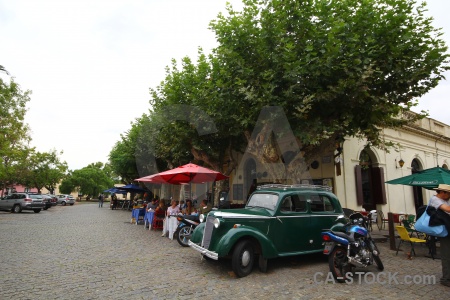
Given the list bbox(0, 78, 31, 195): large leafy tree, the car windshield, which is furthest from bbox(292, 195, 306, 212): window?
bbox(0, 78, 31, 195): large leafy tree

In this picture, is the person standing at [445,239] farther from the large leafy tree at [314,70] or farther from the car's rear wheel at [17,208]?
the car's rear wheel at [17,208]

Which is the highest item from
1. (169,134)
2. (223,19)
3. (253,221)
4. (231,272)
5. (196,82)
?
Result: (223,19)

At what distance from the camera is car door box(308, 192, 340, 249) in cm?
672

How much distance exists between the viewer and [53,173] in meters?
43.7

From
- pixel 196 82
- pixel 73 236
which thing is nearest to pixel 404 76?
pixel 196 82

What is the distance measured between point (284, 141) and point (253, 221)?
6.25 m

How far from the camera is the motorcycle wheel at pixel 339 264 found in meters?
5.46

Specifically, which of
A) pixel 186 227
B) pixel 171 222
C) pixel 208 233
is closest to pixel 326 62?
pixel 208 233

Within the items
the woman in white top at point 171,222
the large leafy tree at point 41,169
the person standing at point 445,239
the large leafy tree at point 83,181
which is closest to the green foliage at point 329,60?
the person standing at point 445,239

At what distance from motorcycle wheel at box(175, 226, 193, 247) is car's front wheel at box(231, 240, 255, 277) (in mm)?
3458

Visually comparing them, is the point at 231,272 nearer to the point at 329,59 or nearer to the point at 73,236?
the point at 329,59

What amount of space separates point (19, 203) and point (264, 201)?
24868 mm

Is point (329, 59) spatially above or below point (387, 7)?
below

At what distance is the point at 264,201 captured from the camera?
6895 millimetres
